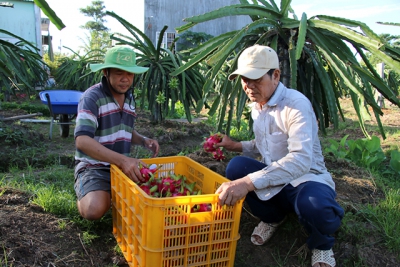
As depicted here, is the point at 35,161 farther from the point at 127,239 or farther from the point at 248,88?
the point at 248,88

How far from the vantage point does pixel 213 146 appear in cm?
297

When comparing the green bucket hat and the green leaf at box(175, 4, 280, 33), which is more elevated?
the green leaf at box(175, 4, 280, 33)

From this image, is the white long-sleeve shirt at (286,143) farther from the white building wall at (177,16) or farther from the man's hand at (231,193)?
the white building wall at (177,16)

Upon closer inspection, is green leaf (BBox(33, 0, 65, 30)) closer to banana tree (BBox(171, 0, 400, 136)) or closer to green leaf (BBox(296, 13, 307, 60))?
banana tree (BBox(171, 0, 400, 136))

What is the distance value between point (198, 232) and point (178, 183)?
1.61 feet

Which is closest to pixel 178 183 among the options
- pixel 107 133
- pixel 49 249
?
pixel 107 133

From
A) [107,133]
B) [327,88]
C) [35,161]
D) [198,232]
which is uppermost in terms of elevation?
[327,88]

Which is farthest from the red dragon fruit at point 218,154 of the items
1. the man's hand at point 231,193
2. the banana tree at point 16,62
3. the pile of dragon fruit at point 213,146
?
the banana tree at point 16,62

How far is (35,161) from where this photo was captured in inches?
160

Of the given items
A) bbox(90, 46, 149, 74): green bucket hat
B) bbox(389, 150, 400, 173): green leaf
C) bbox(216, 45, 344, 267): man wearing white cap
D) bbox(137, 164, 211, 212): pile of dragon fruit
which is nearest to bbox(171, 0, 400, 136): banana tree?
bbox(216, 45, 344, 267): man wearing white cap

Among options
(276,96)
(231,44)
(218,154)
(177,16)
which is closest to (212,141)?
(218,154)

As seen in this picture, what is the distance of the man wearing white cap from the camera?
1910 mm

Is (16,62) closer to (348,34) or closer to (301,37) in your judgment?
(301,37)

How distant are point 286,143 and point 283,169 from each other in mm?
284
